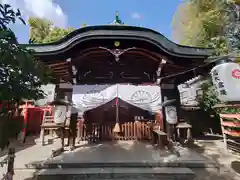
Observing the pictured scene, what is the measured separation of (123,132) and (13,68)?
6.64 m

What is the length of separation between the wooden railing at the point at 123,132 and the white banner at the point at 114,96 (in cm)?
196

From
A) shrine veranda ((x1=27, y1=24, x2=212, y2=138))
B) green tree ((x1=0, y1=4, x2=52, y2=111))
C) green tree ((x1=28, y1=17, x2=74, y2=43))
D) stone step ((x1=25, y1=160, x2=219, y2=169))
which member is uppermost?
green tree ((x1=28, y1=17, x2=74, y2=43))

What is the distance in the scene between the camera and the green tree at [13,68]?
2.28m

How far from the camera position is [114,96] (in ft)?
22.3

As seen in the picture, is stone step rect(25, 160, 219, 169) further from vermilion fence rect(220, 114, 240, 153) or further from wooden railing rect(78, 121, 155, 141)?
wooden railing rect(78, 121, 155, 141)

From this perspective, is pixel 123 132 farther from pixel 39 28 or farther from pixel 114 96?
pixel 39 28

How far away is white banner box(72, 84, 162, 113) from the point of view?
6.78 meters

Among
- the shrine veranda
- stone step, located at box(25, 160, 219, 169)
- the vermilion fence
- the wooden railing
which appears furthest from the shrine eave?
stone step, located at box(25, 160, 219, 169)

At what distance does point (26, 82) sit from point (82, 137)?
6.07 m

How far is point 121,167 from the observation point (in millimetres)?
4820

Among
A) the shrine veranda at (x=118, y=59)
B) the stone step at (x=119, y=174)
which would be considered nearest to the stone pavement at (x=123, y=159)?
the stone step at (x=119, y=174)

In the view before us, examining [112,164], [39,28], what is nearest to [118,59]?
[112,164]

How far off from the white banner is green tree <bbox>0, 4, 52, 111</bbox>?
3.85m

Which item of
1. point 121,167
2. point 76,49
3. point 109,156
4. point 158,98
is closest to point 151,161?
point 121,167
